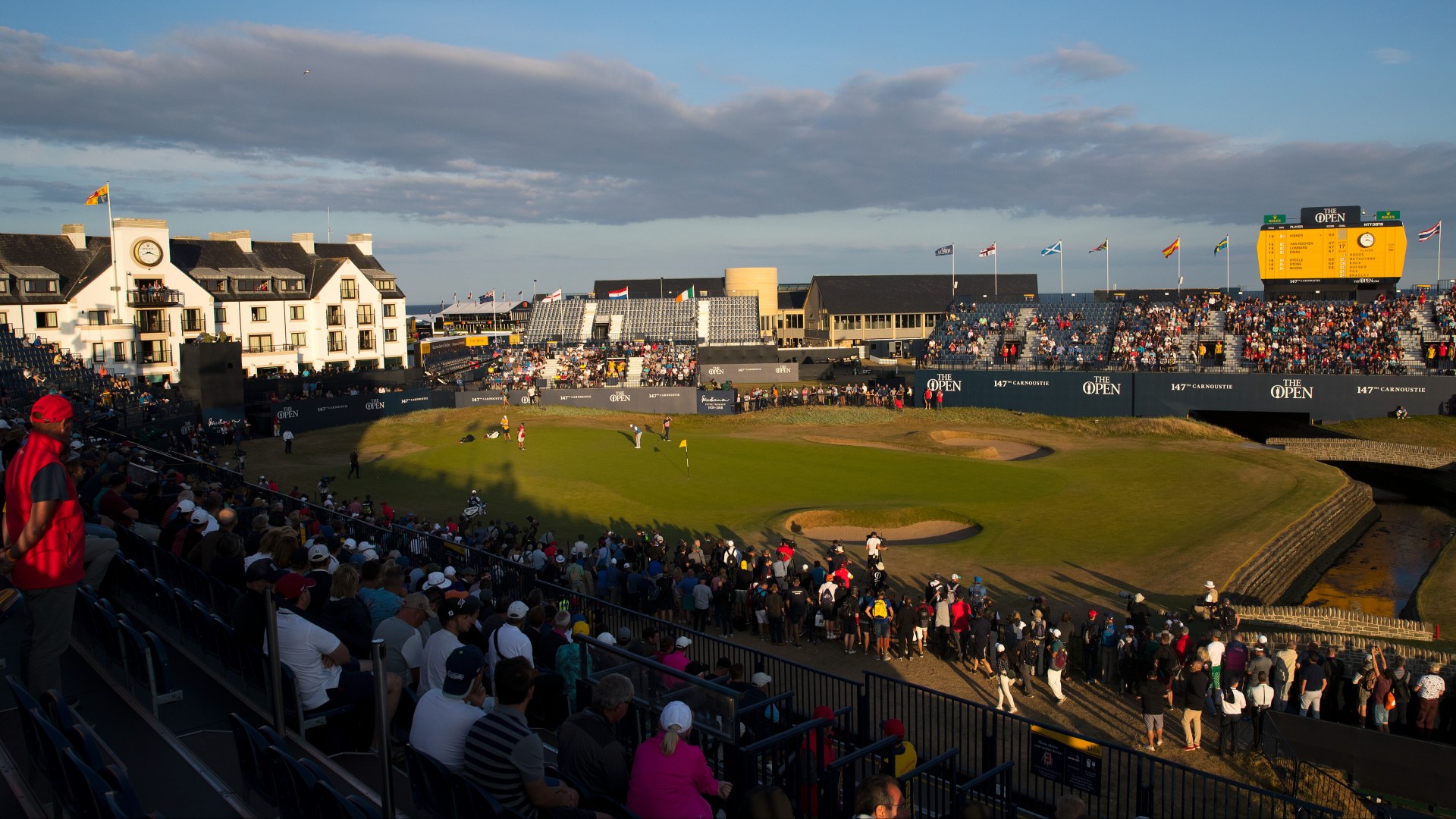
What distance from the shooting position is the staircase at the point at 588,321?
84812mm

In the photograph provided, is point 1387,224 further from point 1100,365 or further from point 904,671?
point 904,671

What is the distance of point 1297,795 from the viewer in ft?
41.8

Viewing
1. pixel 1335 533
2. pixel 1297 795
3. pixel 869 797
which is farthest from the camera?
pixel 1335 533

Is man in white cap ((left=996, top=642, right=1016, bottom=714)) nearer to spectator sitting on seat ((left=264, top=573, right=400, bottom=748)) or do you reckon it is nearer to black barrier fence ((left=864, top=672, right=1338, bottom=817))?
black barrier fence ((left=864, top=672, right=1338, bottom=817))

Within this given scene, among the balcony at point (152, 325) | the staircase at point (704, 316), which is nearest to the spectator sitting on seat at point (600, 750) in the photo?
the balcony at point (152, 325)

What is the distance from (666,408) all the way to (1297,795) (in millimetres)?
47916

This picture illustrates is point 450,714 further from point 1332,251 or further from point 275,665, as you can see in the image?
point 1332,251

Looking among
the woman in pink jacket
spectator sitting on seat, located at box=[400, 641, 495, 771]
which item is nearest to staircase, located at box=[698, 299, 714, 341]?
spectator sitting on seat, located at box=[400, 641, 495, 771]

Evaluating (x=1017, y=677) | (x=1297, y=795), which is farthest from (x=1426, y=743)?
(x=1017, y=677)

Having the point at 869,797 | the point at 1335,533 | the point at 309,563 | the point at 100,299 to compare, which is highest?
the point at 100,299

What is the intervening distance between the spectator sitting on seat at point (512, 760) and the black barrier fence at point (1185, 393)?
52135 millimetres

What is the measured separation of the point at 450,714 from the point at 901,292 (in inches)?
3925

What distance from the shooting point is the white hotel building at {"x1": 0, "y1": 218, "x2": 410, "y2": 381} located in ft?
188

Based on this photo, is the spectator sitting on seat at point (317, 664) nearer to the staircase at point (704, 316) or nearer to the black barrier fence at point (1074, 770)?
the black barrier fence at point (1074, 770)
